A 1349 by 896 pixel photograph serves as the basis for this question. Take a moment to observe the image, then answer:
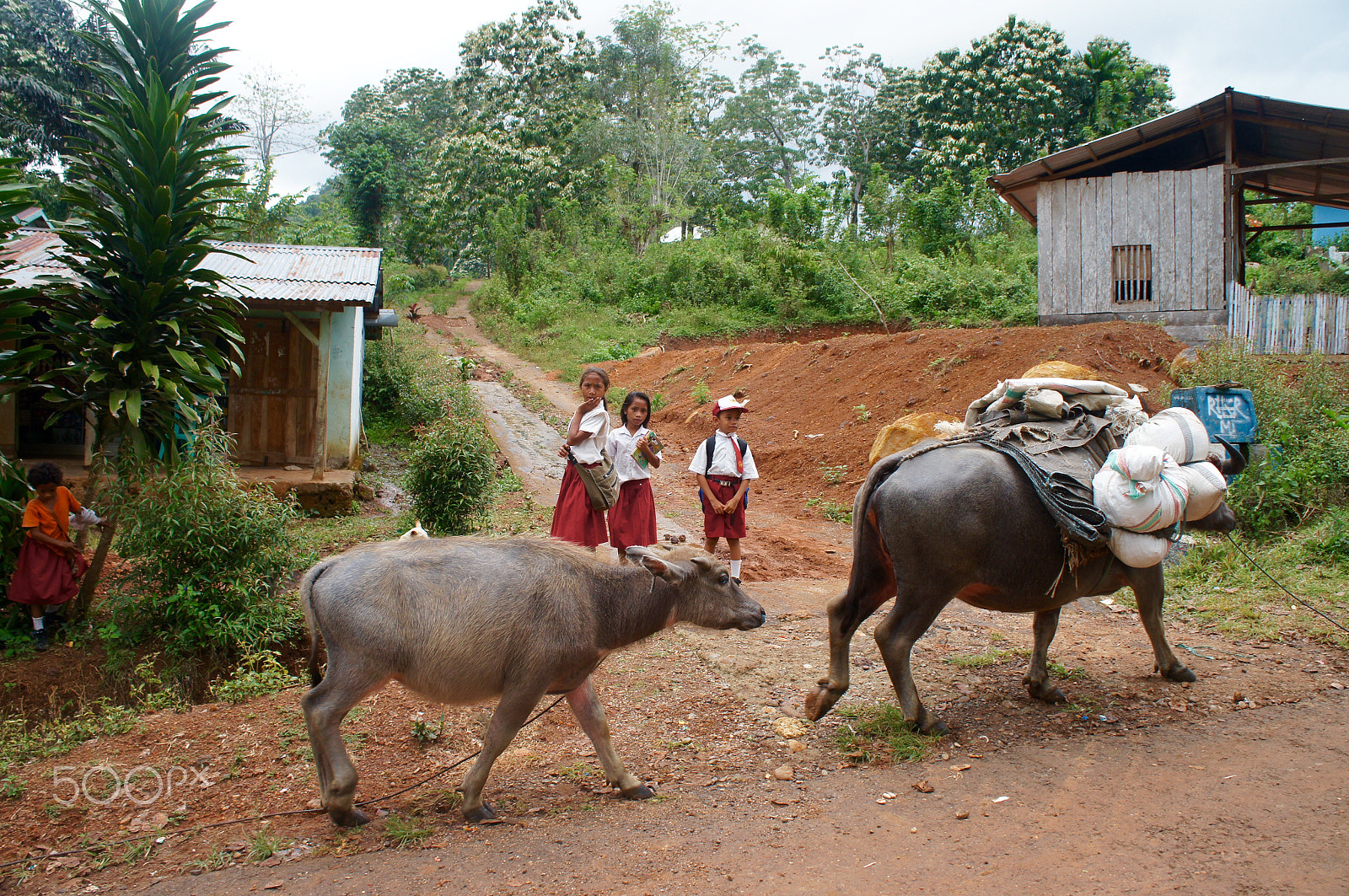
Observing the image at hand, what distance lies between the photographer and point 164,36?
6.42 m

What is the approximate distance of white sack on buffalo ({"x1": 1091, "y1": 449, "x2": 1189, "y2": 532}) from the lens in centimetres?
447

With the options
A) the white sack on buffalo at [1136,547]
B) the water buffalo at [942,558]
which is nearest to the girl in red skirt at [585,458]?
the water buffalo at [942,558]

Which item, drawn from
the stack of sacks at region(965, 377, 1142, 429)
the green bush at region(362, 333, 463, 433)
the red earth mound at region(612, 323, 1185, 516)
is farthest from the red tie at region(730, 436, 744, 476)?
the green bush at region(362, 333, 463, 433)

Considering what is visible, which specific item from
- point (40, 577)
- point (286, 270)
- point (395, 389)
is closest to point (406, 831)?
point (40, 577)

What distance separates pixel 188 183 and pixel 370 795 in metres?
5.01

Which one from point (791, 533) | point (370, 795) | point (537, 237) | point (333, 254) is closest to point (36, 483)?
point (370, 795)

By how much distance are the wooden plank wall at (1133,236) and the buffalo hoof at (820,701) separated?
1273cm

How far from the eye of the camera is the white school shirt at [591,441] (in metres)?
6.06

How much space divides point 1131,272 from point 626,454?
481 inches

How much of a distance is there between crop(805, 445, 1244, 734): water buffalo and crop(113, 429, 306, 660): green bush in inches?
172

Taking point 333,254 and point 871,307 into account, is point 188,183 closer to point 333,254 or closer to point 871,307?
point 333,254

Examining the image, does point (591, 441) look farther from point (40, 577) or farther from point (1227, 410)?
point (1227, 410)

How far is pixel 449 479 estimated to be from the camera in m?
8.45

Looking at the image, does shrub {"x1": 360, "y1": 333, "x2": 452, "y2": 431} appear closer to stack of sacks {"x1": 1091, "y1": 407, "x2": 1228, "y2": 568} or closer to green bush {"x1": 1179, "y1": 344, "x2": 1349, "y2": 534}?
green bush {"x1": 1179, "y1": 344, "x2": 1349, "y2": 534}
